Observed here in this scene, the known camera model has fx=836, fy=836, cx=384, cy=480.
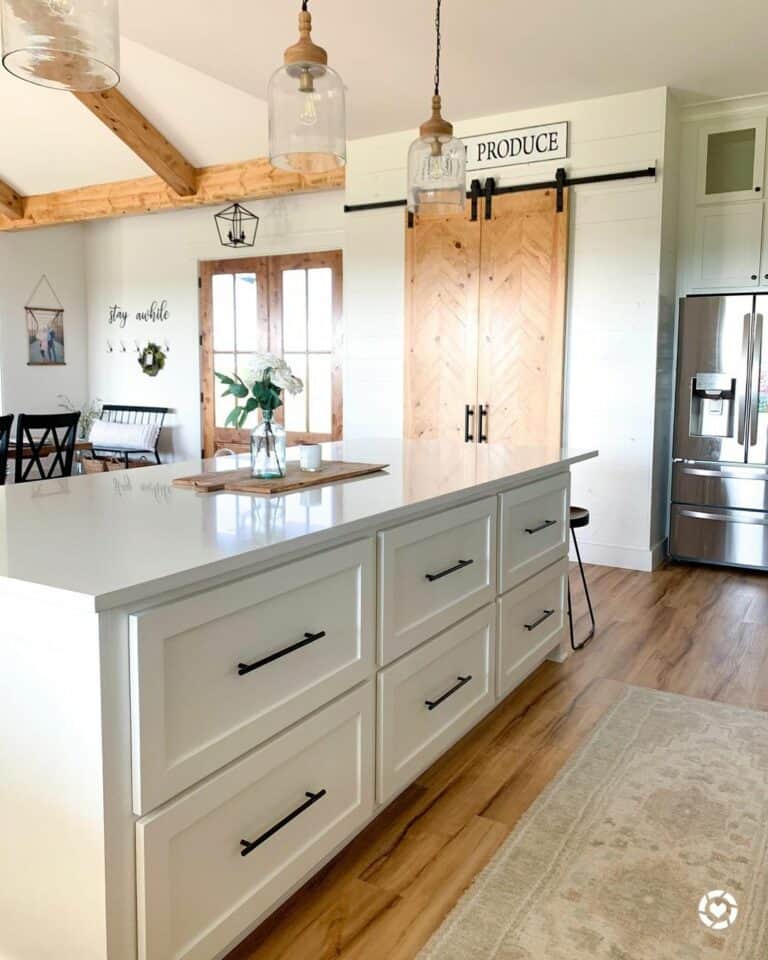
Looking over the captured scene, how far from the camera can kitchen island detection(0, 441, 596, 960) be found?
1342mm

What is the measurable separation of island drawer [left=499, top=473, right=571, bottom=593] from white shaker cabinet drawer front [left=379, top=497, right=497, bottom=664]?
120 mm

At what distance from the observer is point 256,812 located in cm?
164

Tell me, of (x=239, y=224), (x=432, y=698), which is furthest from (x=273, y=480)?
(x=239, y=224)

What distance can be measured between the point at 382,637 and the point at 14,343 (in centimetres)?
728

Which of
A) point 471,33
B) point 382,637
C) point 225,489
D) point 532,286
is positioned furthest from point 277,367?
point 532,286

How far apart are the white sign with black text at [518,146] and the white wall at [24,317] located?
4.88m

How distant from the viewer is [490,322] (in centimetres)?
542

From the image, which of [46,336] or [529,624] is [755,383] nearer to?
[529,624]

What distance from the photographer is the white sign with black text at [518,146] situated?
16.5 feet

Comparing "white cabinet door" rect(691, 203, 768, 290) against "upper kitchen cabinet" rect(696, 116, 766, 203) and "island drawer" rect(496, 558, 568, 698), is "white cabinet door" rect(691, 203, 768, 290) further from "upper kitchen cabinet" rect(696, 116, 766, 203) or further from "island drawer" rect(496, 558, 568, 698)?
"island drawer" rect(496, 558, 568, 698)

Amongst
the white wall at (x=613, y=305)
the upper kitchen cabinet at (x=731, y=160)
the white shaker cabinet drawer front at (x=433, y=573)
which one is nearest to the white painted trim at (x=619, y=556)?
the white wall at (x=613, y=305)

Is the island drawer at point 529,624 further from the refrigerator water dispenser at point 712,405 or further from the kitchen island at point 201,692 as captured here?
the refrigerator water dispenser at point 712,405

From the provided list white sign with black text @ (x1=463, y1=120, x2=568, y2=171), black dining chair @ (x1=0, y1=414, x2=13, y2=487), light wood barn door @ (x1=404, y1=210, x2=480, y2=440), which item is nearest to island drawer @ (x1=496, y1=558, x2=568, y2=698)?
light wood barn door @ (x1=404, y1=210, x2=480, y2=440)

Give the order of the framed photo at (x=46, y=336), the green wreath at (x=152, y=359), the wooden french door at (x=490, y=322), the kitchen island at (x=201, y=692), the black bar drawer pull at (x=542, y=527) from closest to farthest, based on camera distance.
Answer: the kitchen island at (x=201, y=692), the black bar drawer pull at (x=542, y=527), the wooden french door at (x=490, y=322), the green wreath at (x=152, y=359), the framed photo at (x=46, y=336)
